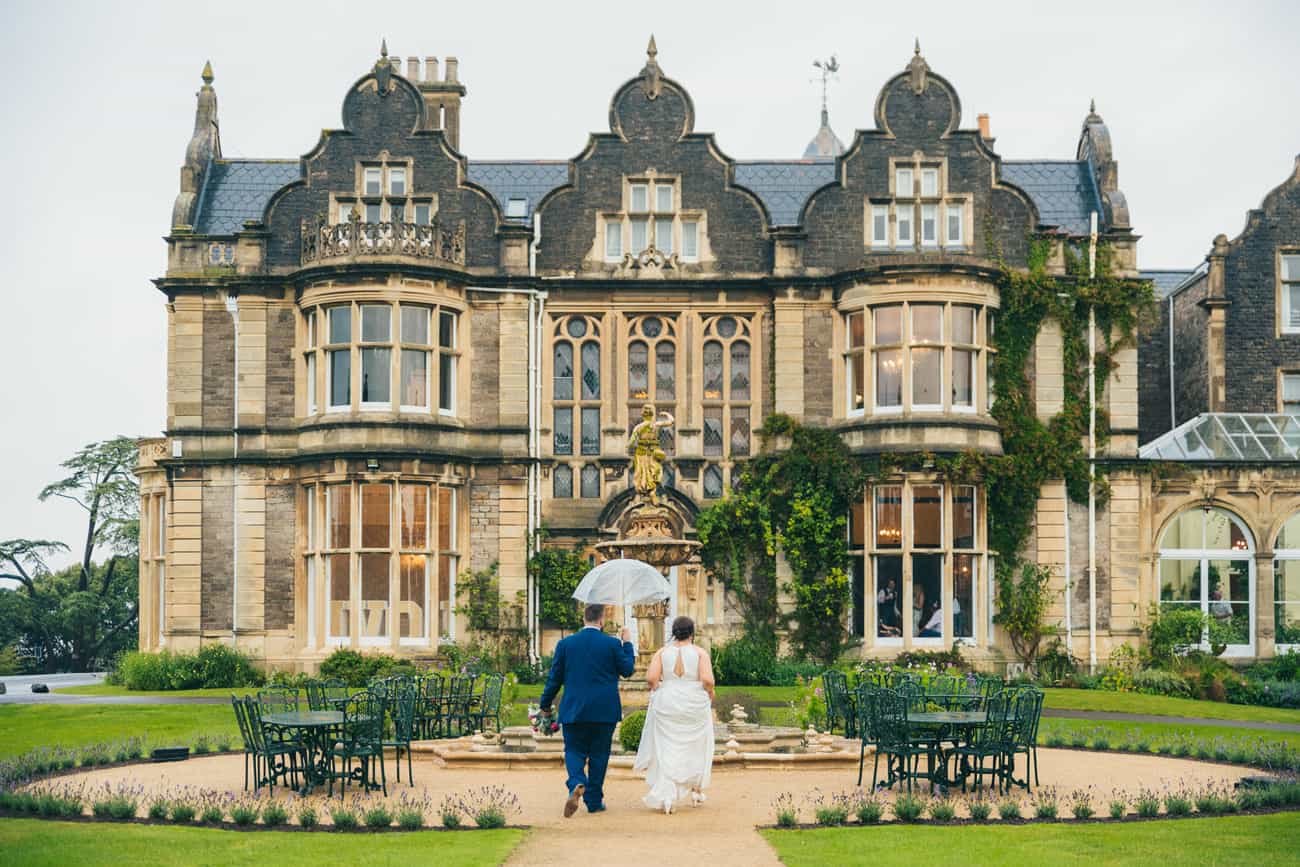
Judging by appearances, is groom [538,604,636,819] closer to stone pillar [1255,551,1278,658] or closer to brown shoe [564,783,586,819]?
brown shoe [564,783,586,819]

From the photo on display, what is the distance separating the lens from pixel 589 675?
1459 centimetres

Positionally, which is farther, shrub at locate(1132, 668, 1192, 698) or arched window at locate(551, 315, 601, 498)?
arched window at locate(551, 315, 601, 498)

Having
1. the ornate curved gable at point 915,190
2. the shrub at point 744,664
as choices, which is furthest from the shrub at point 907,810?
the ornate curved gable at point 915,190

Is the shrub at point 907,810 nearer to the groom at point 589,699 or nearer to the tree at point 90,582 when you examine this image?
the groom at point 589,699

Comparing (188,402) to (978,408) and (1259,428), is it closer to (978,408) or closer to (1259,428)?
(978,408)

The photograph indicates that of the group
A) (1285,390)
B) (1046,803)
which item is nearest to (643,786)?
(1046,803)

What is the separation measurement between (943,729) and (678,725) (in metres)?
3.21

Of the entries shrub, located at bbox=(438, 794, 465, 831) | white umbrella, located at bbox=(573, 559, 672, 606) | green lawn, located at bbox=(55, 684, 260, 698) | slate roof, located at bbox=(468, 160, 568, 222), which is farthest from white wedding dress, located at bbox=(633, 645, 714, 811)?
slate roof, located at bbox=(468, 160, 568, 222)

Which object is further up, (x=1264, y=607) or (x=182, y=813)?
(x=1264, y=607)

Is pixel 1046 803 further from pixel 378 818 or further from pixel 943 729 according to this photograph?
pixel 378 818

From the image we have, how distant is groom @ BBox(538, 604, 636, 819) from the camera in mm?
14430

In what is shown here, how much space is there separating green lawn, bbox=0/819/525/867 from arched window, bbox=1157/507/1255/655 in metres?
22.1

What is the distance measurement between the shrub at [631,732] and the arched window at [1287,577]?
1851cm

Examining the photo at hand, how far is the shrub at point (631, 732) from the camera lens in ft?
60.3
